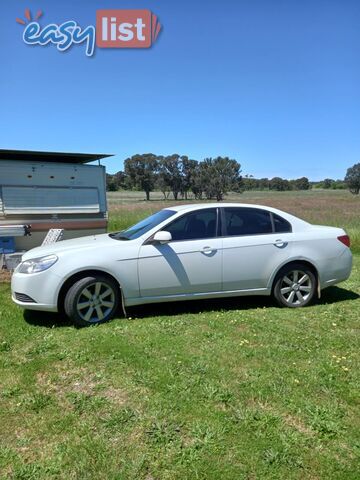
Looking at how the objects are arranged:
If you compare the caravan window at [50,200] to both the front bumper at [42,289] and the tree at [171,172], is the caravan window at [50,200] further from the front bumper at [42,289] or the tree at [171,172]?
the tree at [171,172]

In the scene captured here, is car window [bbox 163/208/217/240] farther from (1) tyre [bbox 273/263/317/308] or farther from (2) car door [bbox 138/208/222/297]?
(1) tyre [bbox 273/263/317/308]

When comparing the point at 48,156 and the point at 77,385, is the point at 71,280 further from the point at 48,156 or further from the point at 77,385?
the point at 48,156

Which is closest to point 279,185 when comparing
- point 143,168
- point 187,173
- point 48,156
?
point 187,173

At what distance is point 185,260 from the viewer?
5.32 meters

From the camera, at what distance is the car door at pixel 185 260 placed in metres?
5.21

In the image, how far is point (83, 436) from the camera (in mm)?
2830

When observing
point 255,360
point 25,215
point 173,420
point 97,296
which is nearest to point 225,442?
point 173,420

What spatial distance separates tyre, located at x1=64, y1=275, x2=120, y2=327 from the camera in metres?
4.89

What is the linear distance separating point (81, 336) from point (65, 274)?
784mm

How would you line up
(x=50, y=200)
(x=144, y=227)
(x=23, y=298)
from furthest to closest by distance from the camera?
(x=50, y=200)
(x=144, y=227)
(x=23, y=298)

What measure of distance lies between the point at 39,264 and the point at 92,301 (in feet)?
2.60

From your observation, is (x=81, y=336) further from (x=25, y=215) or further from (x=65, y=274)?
(x=25, y=215)

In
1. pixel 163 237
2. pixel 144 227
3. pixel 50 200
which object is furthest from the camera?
pixel 50 200

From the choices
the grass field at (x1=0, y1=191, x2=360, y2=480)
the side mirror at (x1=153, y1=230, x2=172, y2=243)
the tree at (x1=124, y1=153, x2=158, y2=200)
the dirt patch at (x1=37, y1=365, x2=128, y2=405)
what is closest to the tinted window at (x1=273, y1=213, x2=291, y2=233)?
the grass field at (x1=0, y1=191, x2=360, y2=480)
